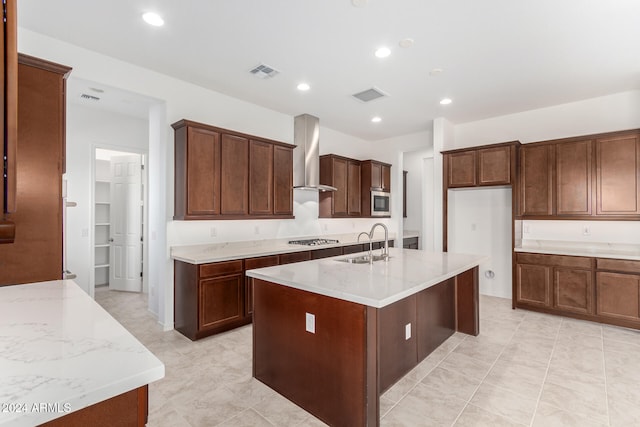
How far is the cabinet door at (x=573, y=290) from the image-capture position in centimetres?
376

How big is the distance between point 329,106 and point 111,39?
2672 millimetres

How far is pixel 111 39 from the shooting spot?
277 centimetres

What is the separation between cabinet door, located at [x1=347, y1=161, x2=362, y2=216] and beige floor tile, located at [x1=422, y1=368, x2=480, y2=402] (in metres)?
3.40

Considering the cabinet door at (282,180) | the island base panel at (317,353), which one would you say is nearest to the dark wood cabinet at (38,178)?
the island base panel at (317,353)

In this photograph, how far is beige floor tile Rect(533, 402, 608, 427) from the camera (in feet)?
6.45

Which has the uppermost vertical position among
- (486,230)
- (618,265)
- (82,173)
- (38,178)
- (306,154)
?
(306,154)

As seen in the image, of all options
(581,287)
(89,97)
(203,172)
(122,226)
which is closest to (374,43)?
(203,172)

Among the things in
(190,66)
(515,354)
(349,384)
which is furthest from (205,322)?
(515,354)

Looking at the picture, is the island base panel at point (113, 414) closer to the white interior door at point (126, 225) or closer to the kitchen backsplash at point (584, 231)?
the white interior door at point (126, 225)

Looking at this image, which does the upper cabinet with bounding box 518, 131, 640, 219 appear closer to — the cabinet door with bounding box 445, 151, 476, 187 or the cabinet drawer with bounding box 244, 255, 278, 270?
the cabinet door with bounding box 445, 151, 476, 187

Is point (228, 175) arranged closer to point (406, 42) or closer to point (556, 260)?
point (406, 42)

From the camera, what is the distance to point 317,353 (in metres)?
2.06

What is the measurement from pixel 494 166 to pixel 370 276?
3319 millimetres

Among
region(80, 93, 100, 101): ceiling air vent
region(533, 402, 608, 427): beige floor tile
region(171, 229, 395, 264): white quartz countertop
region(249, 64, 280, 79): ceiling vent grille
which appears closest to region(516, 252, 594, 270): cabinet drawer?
region(533, 402, 608, 427): beige floor tile
